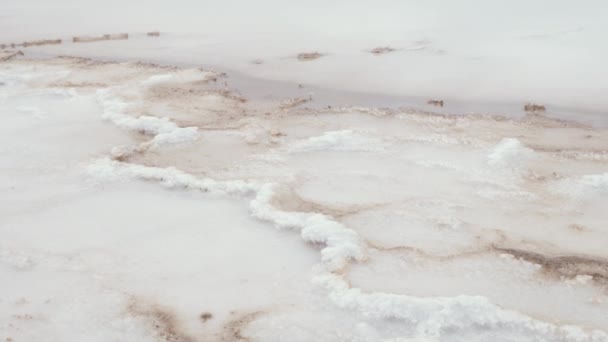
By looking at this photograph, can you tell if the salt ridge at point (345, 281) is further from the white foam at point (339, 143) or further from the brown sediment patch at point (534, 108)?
the brown sediment patch at point (534, 108)

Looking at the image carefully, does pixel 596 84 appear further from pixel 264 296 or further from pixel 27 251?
pixel 27 251

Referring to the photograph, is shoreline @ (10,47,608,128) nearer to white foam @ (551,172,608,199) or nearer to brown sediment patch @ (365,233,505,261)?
white foam @ (551,172,608,199)

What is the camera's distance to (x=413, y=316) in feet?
11.1

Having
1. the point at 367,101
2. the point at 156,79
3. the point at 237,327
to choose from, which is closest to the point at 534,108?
the point at 367,101

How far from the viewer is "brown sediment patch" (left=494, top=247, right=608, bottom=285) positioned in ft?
12.2

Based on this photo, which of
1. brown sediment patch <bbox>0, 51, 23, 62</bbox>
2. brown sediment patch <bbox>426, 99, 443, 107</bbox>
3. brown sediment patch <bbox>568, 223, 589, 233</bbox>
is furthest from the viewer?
brown sediment patch <bbox>0, 51, 23, 62</bbox>

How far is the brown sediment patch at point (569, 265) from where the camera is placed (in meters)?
3.73

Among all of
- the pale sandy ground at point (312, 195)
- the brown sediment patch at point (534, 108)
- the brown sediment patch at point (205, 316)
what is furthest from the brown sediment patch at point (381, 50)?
the brown sediment patch at point (205, 316)

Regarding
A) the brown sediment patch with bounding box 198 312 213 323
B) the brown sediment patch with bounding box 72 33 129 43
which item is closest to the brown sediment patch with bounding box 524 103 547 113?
the brown sediment patch with bounding box 198 312 213 323

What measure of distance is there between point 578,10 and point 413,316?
10.4 metres

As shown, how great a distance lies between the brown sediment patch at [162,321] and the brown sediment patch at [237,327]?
19 cm

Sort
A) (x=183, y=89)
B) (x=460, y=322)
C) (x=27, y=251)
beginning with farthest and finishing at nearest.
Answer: (x=183, y=89)
(x=27, y=251)
(x=460, y=322)

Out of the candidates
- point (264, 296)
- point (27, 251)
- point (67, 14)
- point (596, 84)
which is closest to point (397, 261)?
point (264, 296)

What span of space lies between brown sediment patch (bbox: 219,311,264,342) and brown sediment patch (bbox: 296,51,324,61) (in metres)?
6.33
